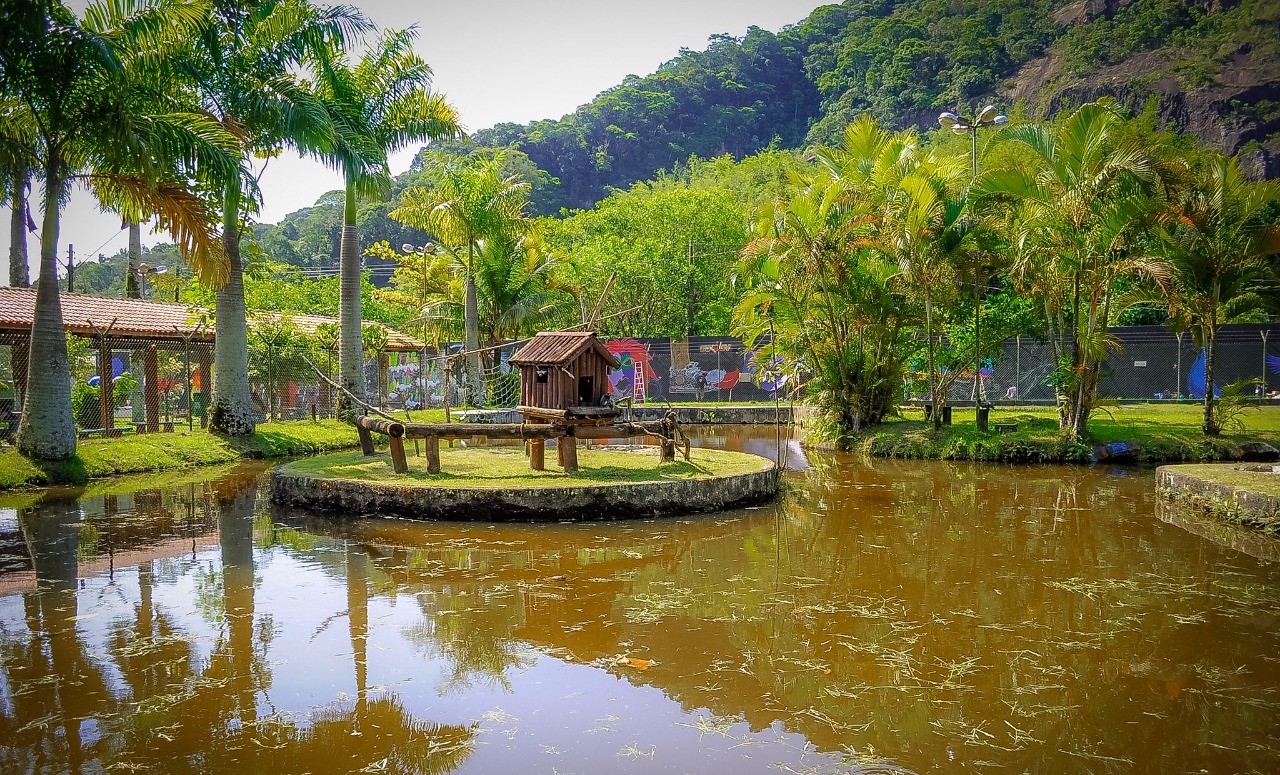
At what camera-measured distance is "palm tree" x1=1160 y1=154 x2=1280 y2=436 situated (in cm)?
1670

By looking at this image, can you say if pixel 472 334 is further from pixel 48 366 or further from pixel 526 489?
pixel 526 489

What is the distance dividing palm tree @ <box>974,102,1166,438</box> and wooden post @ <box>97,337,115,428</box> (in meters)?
18.8

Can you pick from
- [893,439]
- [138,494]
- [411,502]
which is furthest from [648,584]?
[893,439]

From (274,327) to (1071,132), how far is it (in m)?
18.9

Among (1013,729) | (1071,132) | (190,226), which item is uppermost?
(1071,132)

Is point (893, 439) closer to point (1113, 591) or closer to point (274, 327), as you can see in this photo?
point (1113, 591)

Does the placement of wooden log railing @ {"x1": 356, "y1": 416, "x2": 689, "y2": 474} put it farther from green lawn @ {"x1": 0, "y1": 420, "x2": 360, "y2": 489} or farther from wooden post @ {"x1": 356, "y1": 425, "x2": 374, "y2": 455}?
green lawn @ {"x1": 0, "y1": 420, "x2": 360, "y2": 489}

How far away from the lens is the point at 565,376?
45.8ft

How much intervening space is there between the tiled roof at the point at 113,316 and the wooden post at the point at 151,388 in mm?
488

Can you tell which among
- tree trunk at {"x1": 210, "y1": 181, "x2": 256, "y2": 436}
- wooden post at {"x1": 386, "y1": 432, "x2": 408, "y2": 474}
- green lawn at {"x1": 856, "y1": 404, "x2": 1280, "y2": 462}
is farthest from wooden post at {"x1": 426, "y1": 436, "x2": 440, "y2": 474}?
green lawn at {"x1": 856, "y1": 404, "x2": 1280, "y2": 462}

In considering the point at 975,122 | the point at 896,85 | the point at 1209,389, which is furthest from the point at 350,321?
the point at 896,85

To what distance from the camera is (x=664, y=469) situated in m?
13.8

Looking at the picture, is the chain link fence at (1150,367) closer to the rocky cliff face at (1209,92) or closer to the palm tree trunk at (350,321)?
the palm tree trunk at (350,321)

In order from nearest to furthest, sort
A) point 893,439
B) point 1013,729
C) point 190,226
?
point 1013,729, point 190,226, point 893,439
